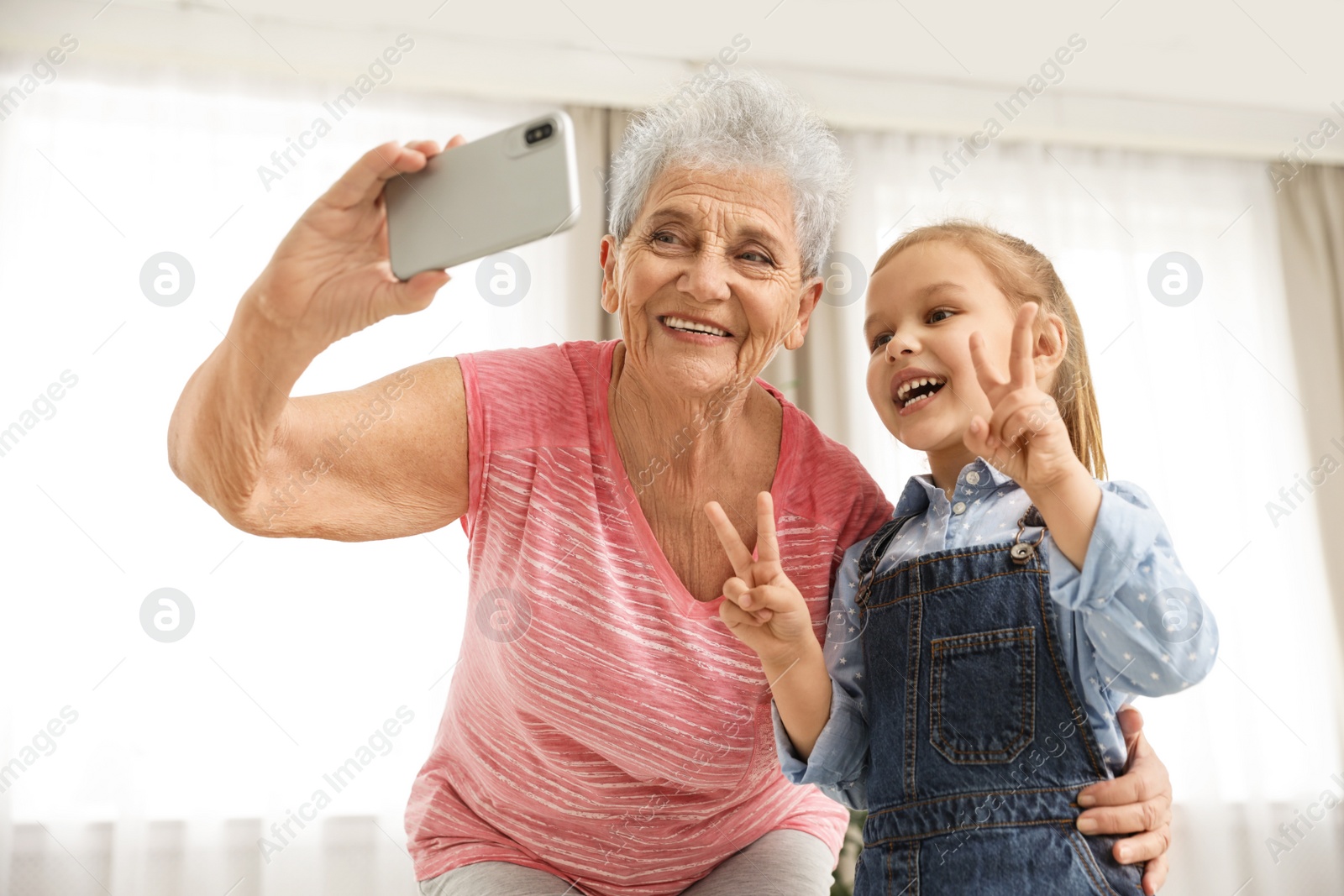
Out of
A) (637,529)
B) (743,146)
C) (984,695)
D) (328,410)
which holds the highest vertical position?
(743,146)

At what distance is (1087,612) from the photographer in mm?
1001

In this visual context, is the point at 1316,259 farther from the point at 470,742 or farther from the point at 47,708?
the point at 47,708

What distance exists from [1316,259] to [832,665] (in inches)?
151

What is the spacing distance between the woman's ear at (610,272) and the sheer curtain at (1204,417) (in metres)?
2.19

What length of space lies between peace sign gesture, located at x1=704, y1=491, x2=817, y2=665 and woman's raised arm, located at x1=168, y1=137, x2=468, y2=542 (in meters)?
0.35

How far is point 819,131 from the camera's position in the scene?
1.40 m

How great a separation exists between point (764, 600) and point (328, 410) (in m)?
0.51

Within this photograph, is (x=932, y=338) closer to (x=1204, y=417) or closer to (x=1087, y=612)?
(x=1087, y=612)

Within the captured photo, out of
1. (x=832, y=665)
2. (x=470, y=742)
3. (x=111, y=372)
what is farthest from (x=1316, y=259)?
(x=111, y=372)

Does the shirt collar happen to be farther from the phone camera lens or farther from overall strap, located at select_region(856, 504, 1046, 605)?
the phone camera lens

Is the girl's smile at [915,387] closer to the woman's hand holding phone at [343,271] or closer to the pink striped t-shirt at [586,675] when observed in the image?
the pink striped t-shirt at [586,675]

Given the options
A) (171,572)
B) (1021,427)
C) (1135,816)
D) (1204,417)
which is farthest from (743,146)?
(1204,417)

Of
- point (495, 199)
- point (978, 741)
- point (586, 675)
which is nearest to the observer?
point (495, 199)

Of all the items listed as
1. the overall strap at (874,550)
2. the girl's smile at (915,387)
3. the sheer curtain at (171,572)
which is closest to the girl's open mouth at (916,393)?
the girl's smile at (915,387)
